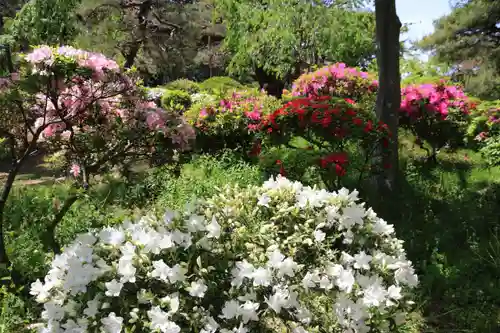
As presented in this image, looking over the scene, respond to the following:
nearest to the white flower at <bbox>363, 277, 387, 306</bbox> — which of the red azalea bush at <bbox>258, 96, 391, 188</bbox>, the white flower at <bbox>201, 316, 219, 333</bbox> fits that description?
the white flower at <bbox>201, 316, 219, 333</bbox>

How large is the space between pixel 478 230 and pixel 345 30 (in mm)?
12038

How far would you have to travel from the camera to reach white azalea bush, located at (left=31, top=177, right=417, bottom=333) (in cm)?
204

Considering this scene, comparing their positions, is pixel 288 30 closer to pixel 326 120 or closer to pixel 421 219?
pixel 326 120

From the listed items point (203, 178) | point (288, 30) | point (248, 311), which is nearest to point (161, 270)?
point (248, 311)

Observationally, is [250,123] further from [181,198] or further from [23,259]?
[23,259]

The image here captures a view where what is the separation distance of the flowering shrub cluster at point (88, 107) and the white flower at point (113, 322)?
192 cm

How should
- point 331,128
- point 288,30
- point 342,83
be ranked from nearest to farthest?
point 331,128 < point 342,83 < point 288,30

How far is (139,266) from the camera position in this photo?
2061mm

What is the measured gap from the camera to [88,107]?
12.3 ft

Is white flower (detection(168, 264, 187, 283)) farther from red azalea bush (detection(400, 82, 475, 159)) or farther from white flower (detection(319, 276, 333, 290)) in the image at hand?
red azalea bush (detection(400, 82, 475, 159))

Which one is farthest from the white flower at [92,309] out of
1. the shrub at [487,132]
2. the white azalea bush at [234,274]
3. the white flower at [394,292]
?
the shrub at [487,132]

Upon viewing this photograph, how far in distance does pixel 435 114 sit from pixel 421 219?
108 inches

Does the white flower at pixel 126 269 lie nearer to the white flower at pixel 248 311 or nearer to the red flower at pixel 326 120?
the white flower at pixel 248 311

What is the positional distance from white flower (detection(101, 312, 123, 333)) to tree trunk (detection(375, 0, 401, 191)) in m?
4.62
